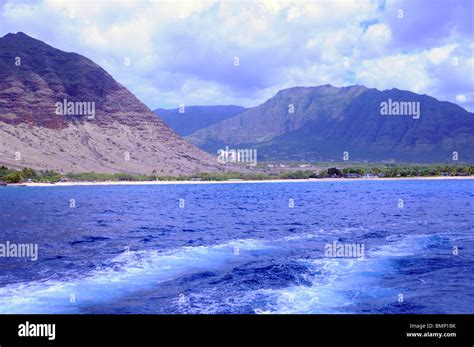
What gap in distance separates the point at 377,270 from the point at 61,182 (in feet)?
429

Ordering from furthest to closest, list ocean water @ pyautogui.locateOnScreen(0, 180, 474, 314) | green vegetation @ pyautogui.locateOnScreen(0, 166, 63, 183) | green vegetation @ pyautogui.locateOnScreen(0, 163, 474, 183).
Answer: green vegetation @ pyautogui.locateOnScreen(0, 163, 474, 183) < green vegetation @ pyautogui.locateOnScreen(0, 166, 63, 183) < ocean water @ pyautogui.locateOnScreen(0, 180, 474, 314)

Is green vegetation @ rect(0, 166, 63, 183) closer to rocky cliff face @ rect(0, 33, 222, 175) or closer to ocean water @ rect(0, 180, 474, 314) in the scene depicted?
rocky cliff face @ rect(0, 33, 222, 175)

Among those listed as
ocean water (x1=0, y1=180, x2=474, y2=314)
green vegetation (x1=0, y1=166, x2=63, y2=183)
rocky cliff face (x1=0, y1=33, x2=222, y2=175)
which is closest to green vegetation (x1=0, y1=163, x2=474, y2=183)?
green vegetation (x1=0, y1=166, x2=63, y2=183)

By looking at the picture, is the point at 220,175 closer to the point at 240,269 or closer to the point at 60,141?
the point at 60,141

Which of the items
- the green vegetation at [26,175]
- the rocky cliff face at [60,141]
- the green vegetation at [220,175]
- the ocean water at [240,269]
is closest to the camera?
the ocean water at [240,269]

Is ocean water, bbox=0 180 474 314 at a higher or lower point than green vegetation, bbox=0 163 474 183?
lower

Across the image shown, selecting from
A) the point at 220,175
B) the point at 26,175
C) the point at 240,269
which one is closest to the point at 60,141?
the point at 26,175

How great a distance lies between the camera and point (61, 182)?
449 ft

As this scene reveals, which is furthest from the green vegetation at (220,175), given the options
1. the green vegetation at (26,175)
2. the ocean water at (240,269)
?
the ocean water at (240,269)

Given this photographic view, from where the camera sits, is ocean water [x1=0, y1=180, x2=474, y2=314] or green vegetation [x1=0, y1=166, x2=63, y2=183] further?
green vegetation [x1=0, y1=166, x2=63, y2=183]

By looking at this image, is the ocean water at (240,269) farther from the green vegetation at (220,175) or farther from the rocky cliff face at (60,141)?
the rocky cliff face at (60,141)

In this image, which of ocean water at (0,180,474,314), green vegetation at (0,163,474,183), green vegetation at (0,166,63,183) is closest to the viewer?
ocean water at (0,180,474,314)
